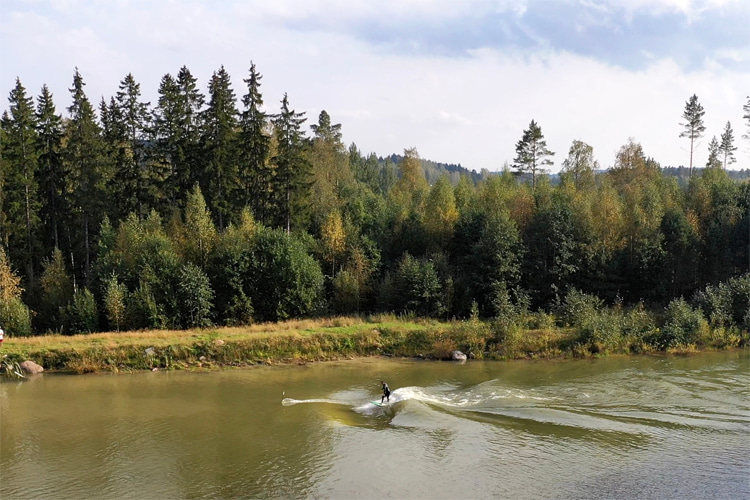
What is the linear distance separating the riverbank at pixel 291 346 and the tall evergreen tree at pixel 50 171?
17.4 m

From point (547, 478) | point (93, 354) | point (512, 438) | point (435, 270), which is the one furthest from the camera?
point (435, 270)

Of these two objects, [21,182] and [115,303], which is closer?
[115,303]

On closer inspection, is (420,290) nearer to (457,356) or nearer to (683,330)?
(457,356)

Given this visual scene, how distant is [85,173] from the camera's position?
5084cm

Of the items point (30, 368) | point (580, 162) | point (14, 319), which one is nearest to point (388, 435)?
point (30, 368)

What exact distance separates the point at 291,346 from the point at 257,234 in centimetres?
1304

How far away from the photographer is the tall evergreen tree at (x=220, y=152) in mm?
52031

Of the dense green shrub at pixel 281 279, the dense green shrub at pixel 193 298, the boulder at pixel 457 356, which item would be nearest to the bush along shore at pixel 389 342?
the boulder at pixel 457 356

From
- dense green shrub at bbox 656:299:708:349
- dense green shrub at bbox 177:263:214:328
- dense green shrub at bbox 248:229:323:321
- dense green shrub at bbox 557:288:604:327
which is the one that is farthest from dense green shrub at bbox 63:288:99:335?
dense green shrub at bbox 656:299:708:349

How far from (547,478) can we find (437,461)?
13.1 ft

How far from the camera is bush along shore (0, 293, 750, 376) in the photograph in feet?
121

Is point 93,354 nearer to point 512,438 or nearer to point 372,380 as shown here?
point 372,380

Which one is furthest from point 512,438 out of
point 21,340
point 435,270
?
point 21,340

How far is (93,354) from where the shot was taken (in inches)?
1443
